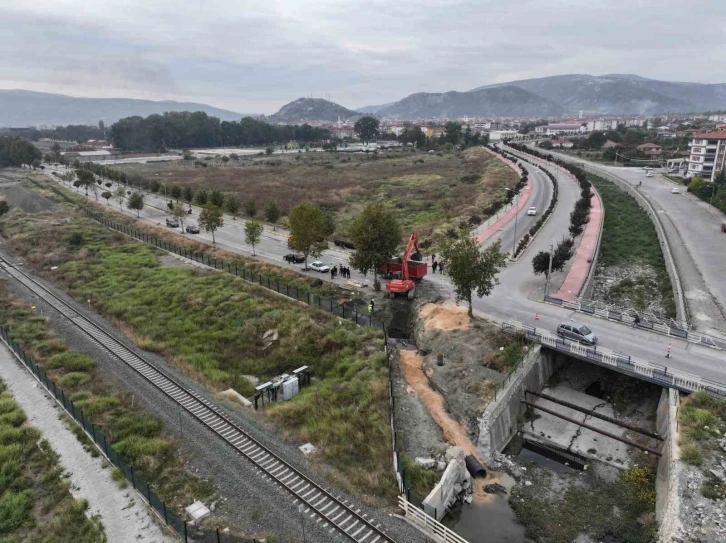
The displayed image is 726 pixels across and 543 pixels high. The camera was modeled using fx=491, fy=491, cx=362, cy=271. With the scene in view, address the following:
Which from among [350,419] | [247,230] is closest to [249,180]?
[247,230]

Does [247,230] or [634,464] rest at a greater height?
[247,230]

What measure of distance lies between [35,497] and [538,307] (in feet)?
88.7

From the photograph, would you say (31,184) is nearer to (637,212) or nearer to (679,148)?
(637,212)

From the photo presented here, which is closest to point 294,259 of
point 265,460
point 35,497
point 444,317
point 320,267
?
point 320,267

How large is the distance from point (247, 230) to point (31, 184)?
72798 mm

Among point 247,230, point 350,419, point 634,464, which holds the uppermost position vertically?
point 247,230

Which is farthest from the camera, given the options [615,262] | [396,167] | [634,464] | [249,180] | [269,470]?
[396,167]

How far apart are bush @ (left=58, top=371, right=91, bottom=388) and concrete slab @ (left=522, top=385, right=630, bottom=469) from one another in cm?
2218

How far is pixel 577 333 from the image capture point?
25594 millimetres

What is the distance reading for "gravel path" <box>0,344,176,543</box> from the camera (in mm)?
15805

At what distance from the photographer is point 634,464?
20422 millimetres

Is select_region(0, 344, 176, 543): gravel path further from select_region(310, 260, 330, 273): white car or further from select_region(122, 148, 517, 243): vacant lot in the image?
select_region(122, 148, 517, 243): vacant lot

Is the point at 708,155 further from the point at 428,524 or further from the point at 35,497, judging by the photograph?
the point at 35,497

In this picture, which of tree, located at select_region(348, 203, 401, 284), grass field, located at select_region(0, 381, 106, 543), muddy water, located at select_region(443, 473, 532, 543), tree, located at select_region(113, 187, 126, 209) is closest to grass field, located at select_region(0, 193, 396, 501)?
muddy water, located at select_region(443, 473, 532, 543)
